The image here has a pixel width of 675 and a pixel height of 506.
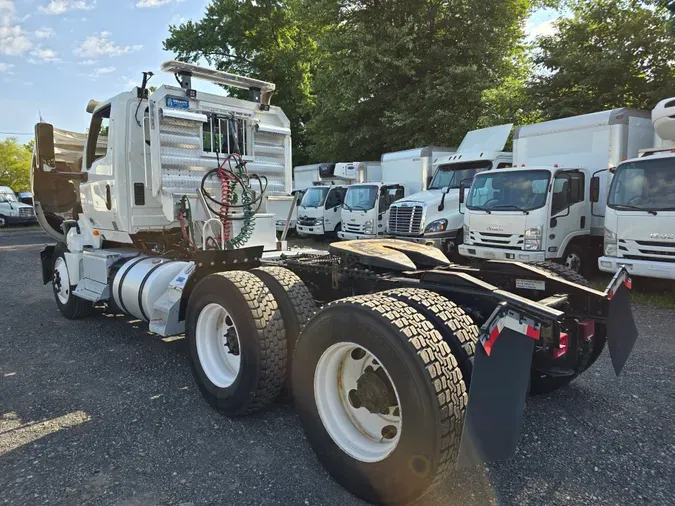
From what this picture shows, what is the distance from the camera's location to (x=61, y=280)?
7031 mm

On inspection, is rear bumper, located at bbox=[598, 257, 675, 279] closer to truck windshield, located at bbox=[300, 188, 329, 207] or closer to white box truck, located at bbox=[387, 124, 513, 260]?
white box truck, located at bbox=[387, 124, 513, 260]

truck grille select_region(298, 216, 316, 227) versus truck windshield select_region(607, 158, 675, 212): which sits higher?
truck windshield select_region(607, 158, 675, 212)

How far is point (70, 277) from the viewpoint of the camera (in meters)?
6.66

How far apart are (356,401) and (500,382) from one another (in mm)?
923

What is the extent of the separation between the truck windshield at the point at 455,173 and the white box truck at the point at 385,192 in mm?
1079

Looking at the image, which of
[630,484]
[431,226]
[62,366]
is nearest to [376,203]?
[431,226]

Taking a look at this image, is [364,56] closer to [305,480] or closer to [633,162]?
[633,162]

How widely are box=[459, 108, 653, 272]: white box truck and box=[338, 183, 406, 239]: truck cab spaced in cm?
507

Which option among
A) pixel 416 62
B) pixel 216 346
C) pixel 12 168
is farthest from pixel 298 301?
pixel 12 168

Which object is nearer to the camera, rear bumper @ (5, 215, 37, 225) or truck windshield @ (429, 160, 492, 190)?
truck windshield @ (429, 160, 492, 190)

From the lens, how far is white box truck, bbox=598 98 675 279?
23.7ft

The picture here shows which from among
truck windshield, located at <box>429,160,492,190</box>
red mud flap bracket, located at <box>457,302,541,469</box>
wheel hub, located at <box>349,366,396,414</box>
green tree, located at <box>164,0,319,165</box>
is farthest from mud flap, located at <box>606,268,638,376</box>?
green tree, located at <box>164,0,319,165</box>

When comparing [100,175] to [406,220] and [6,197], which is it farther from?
[6,197]

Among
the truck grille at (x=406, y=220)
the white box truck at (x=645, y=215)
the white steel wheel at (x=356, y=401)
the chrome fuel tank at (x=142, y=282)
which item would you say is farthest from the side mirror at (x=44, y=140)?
the truck grille at (x=406, y=220)
